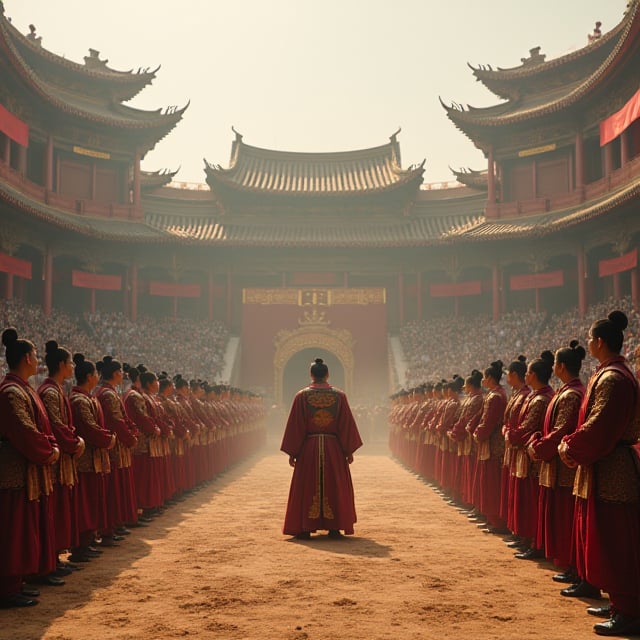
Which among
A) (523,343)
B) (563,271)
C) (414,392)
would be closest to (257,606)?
(414,392)

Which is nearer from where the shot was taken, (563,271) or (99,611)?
(99,611)

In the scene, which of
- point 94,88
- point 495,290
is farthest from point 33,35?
point 495,290

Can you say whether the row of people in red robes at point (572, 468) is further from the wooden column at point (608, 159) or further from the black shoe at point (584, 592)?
the wooden column at point (608, 159)

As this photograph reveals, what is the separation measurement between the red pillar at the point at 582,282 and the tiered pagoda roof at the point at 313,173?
8357 millimetres

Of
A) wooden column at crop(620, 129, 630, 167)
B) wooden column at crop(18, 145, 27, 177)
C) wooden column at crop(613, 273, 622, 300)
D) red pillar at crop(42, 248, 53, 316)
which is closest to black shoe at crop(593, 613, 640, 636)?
wooden column at crop(613, 273, 622, 300)

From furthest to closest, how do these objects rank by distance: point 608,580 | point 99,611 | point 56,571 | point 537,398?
point 537,398 → point 56,571 → point 99,611 → point 608,580

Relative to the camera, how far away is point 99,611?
5.04m

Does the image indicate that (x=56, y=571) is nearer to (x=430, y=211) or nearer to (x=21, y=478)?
(x=21, y=478)

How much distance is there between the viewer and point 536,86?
103ft

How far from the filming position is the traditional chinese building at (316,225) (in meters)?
27.5

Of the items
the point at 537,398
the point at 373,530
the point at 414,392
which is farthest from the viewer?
the point at 414,392

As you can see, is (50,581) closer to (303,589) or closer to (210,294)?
(303,589)

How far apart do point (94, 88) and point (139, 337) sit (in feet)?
34.7

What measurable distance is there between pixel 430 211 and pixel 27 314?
17.4m
